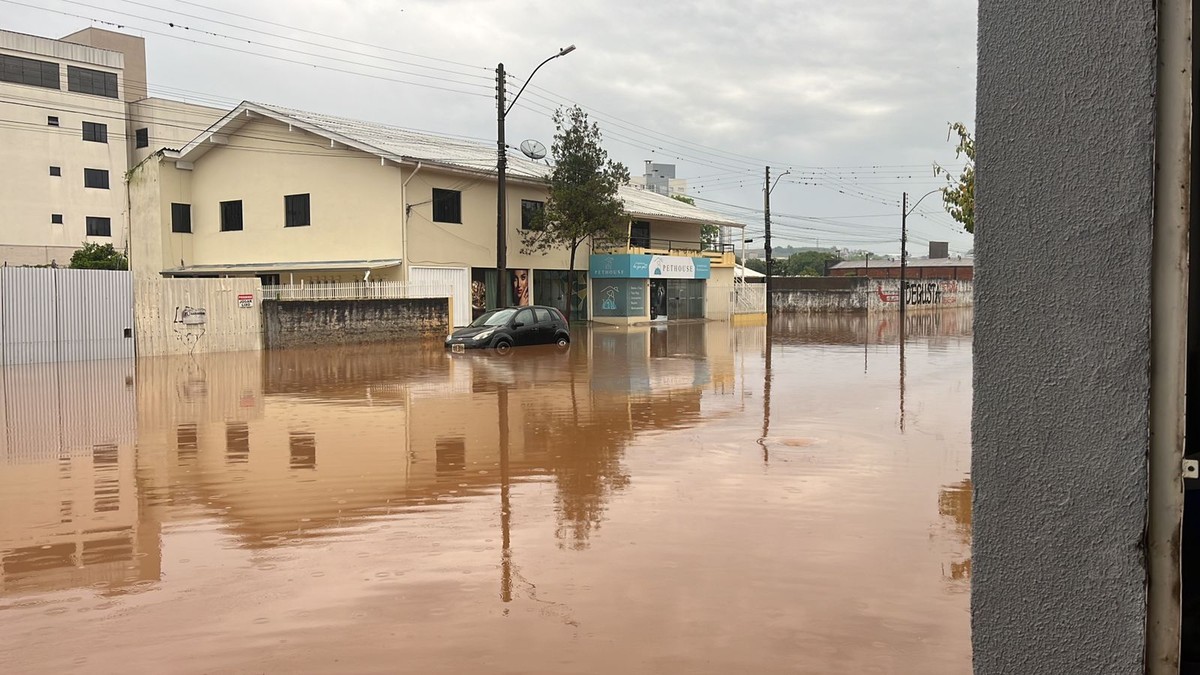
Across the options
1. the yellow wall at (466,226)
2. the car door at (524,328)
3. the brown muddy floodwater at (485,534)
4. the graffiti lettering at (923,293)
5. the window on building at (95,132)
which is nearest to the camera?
the brown muddy floodwater at (485,534)

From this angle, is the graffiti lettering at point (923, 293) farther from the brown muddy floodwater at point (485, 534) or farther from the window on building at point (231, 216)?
Answer: the brown muddy floodwater at point (485, 534)

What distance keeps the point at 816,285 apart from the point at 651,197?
1730 cm

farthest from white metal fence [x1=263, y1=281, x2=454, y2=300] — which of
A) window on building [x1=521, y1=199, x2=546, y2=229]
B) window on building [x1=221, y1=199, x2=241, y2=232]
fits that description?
window on building [x1=221, y1=199, x2=241, y2=232]

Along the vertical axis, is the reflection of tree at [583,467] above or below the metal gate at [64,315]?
below

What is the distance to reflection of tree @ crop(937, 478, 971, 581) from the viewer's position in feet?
19.9

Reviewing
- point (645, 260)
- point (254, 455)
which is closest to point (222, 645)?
point (254, 455)

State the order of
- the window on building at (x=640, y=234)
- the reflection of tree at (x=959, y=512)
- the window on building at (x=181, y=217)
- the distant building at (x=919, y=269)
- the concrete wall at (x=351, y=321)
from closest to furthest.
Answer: the reflection of tree at (x=959, y=512) < the concrete wall at (x=351, y=321) < the window on building at (x=181, y=217) < the window on building at (x=640, y=234) < the distant building at (x=919, y=269)

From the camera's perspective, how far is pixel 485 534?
271 inches

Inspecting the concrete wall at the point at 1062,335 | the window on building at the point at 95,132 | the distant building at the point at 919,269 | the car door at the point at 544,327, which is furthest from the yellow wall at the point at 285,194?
the distant building at the point at 919,269

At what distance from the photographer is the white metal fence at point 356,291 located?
2781cm

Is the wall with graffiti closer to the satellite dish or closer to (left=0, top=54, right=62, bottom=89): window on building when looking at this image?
the satellite dish

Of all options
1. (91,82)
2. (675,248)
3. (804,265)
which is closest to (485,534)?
(675,248)

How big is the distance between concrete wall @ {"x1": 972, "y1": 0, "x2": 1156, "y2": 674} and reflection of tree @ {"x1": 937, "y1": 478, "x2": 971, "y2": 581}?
152 inches

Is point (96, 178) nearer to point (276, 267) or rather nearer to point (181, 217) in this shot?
point (181, 217)
